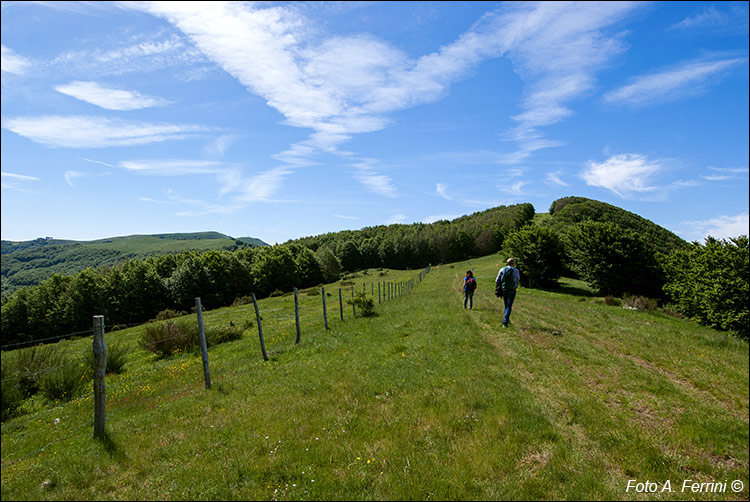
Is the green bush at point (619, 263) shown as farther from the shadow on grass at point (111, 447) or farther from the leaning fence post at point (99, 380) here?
the leaning fence post at point (99, 380)

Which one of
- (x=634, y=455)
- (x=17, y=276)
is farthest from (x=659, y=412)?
(x=17, y=276)

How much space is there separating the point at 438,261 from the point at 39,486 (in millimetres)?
123533

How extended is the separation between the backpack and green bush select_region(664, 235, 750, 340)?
16.7 meters

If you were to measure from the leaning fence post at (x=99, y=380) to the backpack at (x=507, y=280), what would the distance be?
44.2ft

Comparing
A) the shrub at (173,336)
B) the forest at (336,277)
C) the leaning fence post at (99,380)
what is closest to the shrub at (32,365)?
the shrub at (173,336)

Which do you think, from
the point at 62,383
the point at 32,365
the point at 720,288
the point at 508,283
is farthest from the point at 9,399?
the point at 720,288

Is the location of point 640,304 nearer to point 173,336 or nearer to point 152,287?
point 173,336

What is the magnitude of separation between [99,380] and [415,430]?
680 cm

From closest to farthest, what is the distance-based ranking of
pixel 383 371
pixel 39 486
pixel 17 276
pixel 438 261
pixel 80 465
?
pixel 39 486 < pixel 80 465 < pixel 383 371 < pixel 438 261 < pixel 17 276

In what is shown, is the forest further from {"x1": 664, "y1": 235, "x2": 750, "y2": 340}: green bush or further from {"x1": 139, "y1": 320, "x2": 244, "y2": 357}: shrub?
{"x1": 139, "y1": 320, "x2": 244, "y2": 357}: shrub

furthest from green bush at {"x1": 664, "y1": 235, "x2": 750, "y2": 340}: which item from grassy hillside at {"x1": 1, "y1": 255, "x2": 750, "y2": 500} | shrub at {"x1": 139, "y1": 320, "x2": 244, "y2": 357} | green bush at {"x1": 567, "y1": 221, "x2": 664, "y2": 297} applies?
shrub at {"x1": 139, "y1": 320, "x2": 244, "y2": 357}

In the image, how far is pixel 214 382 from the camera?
10133 mm

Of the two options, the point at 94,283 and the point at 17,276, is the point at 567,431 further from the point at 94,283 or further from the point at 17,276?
the point at 17,276

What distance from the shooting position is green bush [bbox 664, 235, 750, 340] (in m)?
20.7
